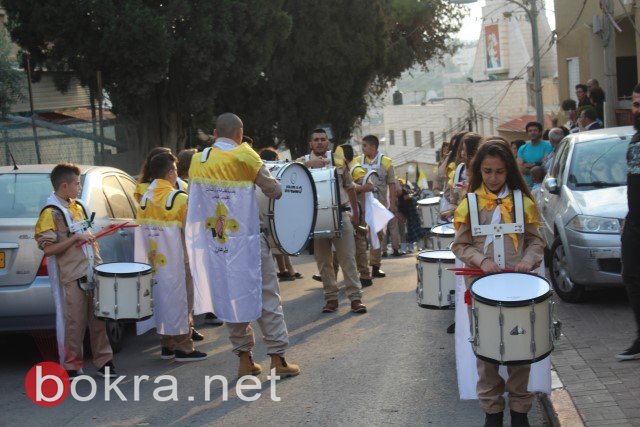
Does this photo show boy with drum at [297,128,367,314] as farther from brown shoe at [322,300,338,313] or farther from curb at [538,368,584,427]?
curb at [538,368,584,427]

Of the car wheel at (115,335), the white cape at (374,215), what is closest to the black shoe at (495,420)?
the car wheel at (115,335)

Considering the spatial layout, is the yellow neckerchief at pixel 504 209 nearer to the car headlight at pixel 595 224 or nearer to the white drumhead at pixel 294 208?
the white drumhead at pixel 294 208

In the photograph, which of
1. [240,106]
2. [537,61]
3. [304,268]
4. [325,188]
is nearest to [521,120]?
[537,61]

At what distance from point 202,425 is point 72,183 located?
2411mm

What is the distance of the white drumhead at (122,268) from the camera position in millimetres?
7882

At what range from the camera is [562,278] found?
1045 centimetres

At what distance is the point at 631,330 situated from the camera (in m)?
8.74

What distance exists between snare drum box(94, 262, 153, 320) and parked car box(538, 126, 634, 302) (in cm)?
432

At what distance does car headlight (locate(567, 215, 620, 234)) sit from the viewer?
31.9 feet

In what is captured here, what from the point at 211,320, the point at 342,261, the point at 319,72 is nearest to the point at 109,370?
the point at 211,320

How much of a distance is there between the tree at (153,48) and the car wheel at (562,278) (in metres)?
9.71

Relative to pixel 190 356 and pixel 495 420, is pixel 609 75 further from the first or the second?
pixel 495 420

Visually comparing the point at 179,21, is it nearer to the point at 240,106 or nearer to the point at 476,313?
the point at 240,106

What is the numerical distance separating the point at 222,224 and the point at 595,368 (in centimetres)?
294
